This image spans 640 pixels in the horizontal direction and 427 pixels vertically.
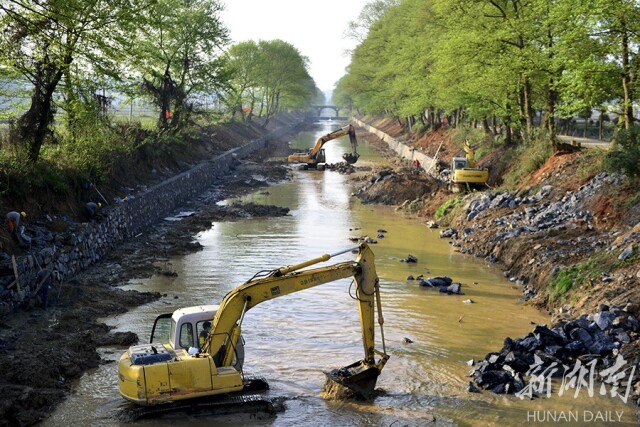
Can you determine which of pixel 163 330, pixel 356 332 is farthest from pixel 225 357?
pixel 356 332

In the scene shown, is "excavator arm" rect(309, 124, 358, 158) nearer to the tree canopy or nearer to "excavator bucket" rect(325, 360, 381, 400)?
the tree canopy

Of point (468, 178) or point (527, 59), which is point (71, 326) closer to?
point (468, 178)

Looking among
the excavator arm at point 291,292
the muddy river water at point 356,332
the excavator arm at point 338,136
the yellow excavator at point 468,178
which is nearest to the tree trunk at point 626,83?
the muddy river water at point 356,332

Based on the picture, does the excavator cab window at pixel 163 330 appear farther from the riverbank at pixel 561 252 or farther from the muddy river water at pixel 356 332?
the riverbank at pixel 561 252

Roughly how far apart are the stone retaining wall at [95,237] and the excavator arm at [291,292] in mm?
7905

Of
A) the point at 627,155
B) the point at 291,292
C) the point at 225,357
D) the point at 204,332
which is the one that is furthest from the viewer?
the point at 627,155

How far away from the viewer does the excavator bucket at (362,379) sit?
14.4 metres

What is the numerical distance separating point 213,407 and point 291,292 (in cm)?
258

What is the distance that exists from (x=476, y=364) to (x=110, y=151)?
23.2m

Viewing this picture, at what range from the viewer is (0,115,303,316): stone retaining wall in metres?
19.1

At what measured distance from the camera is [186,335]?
14.1 meters

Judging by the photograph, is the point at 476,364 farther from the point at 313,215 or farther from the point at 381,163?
the point at 381,163

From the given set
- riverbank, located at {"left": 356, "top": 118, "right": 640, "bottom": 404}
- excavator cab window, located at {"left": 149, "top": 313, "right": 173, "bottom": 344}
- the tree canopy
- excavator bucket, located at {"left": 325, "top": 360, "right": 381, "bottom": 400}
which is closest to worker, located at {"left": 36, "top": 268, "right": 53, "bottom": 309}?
excavator cab window, located at {"left": 149, "top": 313, "right": 173, "bottom": 344}

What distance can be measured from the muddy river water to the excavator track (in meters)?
0.16
